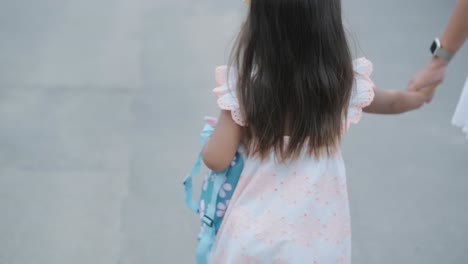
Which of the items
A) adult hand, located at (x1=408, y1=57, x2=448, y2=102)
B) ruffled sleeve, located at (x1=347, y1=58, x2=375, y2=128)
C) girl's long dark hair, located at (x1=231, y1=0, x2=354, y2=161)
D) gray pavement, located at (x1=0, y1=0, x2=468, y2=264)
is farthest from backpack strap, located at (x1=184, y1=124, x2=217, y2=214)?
gray pavement, located at (x1=0, y1=0, x2=468, y2=264)

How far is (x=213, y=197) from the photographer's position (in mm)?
1398

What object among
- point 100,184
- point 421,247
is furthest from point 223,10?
point 421,247

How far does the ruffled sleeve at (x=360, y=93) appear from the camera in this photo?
135 cm

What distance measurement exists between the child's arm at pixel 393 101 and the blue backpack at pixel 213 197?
0.36 metres

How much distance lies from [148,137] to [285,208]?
150cm

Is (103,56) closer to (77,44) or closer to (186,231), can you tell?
(77,44)

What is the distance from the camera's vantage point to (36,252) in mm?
2135

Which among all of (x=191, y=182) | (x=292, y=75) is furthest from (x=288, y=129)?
(x=191, y=182)

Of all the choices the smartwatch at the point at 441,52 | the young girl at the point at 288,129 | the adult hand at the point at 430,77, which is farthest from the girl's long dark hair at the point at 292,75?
the smartwatch at the point at 441,52

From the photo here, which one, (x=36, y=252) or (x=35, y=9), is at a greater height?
(x=35, y=9)

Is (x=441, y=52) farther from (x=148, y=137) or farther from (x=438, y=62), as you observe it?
(x=148, y=137)

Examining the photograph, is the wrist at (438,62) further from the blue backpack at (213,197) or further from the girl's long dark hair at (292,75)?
the blue backpack at (213,197)

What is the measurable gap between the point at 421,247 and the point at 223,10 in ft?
6.99

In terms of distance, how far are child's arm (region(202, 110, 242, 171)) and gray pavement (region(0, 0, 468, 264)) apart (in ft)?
3.05
